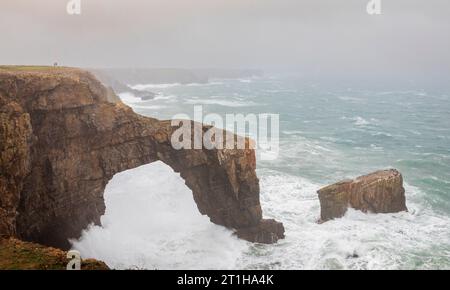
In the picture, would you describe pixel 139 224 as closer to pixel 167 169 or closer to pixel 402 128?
pixel 167 169

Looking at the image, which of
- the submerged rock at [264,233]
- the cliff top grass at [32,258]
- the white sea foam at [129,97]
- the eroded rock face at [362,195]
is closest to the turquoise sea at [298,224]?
the submerged rock at [264,233]

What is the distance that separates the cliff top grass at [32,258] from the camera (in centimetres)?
1541

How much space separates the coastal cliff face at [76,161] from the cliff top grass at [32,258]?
3.34 m

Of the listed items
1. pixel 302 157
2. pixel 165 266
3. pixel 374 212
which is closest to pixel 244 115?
pixel 302 157

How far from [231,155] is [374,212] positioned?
47.2 ft

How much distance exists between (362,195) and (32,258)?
2623 centimetres

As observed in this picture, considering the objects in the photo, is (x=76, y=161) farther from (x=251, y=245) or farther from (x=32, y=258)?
(x=251, y=245)

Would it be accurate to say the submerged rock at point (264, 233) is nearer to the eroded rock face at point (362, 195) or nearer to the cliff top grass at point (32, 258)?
the eroded rock face at point (362, 195)

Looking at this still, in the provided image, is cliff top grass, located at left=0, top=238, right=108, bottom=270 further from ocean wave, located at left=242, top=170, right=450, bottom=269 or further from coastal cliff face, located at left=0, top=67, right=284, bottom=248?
ocean wave, located at left=242, top=170, right=450, bottom=269
